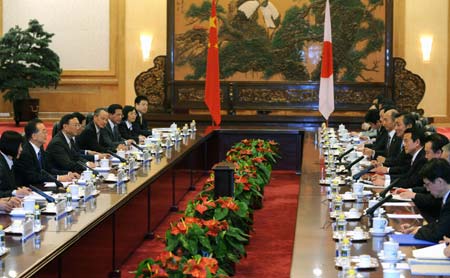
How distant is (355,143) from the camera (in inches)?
381

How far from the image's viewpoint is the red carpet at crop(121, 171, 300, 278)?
602cm

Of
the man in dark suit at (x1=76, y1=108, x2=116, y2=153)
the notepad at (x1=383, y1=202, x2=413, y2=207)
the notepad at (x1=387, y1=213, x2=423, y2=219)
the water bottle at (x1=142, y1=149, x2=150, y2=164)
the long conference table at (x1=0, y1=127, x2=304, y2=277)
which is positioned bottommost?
the long conference table at (x1=0, y1=127, x2=304, y2=277)

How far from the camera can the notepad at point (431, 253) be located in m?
3.83

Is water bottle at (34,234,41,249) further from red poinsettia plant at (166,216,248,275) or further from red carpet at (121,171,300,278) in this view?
red carpet at (121,171,300,278)

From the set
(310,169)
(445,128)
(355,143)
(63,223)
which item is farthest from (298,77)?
(63,223)

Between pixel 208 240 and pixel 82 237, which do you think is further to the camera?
pixel 82 237

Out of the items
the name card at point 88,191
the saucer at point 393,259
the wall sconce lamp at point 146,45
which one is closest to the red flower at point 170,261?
the saucer at point 393,259

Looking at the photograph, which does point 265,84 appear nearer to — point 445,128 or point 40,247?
point 445,128

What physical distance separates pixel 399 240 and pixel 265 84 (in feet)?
31.9

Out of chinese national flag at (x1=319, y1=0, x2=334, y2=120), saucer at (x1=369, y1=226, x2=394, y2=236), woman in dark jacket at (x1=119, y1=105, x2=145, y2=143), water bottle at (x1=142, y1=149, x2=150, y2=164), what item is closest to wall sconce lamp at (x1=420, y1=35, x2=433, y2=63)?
chinese national flag at (x1=319, y1=0, x2=334, y2=120)

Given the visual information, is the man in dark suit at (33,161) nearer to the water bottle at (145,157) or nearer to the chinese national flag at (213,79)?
the water bottle at (145,157)

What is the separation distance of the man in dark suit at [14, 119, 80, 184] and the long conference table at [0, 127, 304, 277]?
1.80ft

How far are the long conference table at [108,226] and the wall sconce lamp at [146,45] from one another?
5851 mm

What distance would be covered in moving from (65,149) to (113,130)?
2015mm
